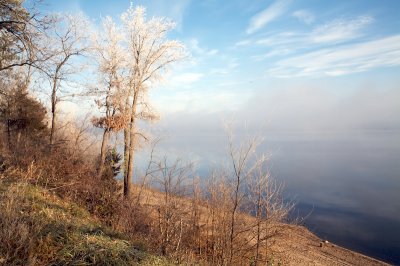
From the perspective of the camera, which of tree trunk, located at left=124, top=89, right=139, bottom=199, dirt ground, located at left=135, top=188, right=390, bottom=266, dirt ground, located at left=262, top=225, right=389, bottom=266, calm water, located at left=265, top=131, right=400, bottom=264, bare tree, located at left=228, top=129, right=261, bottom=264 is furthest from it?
calm water, located at left=265, top=131, right=400, bottom=264

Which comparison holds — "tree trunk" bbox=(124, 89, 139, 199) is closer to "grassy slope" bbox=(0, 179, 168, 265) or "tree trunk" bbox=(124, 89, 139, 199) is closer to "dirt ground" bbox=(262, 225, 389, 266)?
"dirt ground" bbox=(262, 225, 389, 266)

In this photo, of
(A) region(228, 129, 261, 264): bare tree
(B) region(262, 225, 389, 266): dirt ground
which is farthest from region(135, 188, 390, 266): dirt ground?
(A) region(228, 129, 261, 264): bare tree

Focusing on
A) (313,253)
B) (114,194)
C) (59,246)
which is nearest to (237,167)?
(114,194)

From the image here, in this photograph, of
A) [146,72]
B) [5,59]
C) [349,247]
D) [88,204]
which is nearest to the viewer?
[88,204]

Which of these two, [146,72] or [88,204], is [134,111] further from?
[88,204]

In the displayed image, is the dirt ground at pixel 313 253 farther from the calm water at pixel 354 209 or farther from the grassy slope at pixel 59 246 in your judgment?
the grassy slope at pixel 59 246

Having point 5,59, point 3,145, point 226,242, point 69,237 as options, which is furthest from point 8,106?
point 69,237

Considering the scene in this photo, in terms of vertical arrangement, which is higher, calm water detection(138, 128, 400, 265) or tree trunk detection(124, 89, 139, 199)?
tree trunk detection(124, 89, 139, 199)

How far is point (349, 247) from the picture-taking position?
28328mm

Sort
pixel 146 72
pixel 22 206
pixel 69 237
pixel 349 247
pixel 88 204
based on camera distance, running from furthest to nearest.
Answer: pixel 349 247, pixel 146 72, pixel 88 204, pixel 22 206, pixel 69 237

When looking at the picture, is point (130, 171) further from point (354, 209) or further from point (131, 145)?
point (354, 209)

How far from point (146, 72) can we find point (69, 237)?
1624cm

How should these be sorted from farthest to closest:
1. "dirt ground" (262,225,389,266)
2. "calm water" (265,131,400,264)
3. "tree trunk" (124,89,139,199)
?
"calm water" (265,131,400,264)
"dirt ground" (262,225,389,266)
"tree trunk" (124,89,139,199)

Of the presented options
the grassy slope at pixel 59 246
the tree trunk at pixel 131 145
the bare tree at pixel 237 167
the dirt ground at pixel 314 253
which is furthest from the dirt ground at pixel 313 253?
the grassy slope at pixel 59 246
